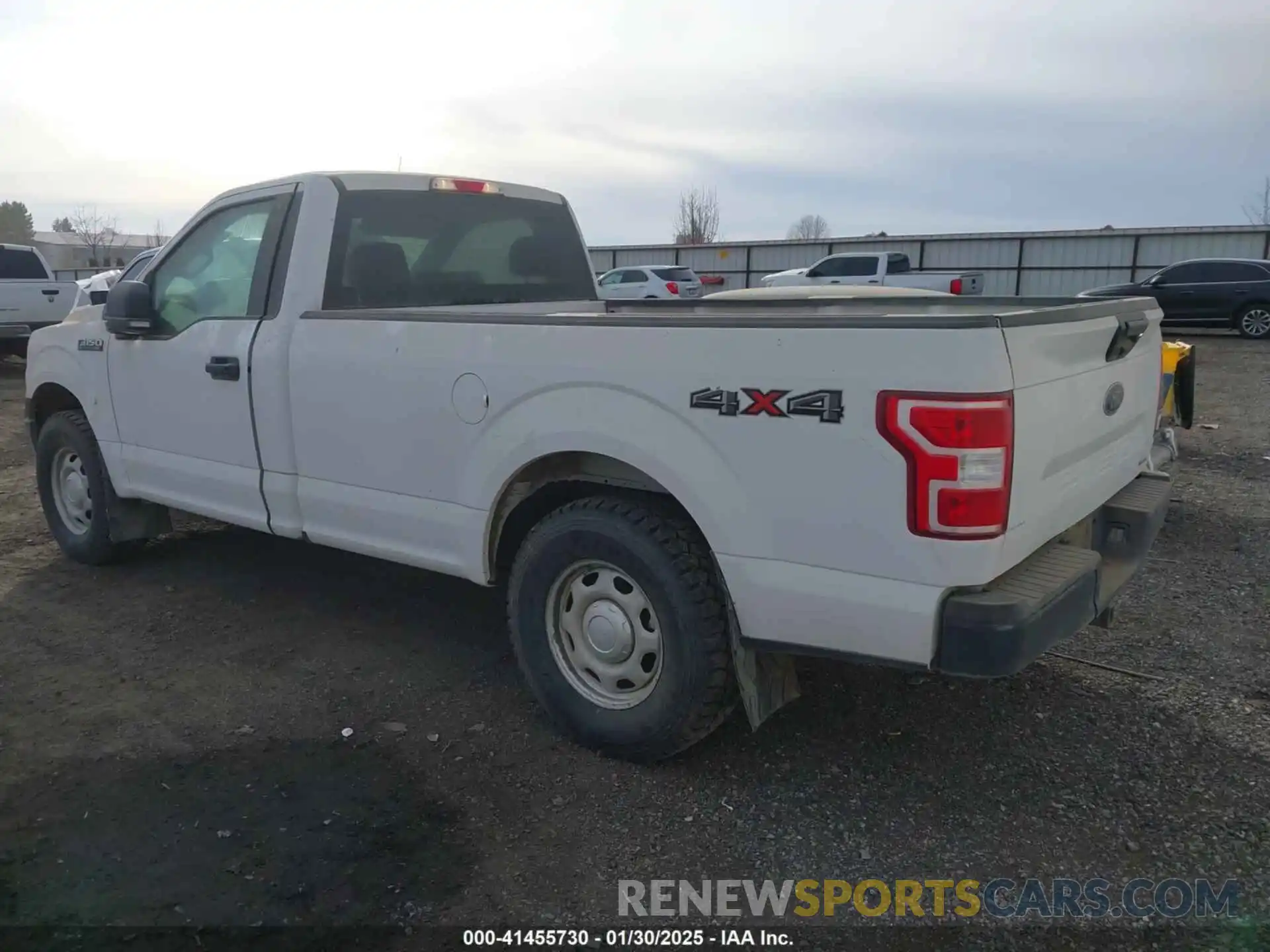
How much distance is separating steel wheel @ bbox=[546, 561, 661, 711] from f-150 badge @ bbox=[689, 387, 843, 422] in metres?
0.70

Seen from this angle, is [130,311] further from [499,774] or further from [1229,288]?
[1229,288]

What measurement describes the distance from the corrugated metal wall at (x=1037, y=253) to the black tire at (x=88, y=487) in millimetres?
24716

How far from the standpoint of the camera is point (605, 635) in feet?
11.3

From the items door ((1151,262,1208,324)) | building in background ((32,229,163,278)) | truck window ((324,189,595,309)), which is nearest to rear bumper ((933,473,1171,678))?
truck window ((324,189,595,309))

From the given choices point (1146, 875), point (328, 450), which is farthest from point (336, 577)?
point (1146, 875)

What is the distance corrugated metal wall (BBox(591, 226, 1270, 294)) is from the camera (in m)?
27.8

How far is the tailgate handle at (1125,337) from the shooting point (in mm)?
3271

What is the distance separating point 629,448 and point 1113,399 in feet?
5.29

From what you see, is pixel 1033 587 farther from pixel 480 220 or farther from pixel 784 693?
pixel 480 220

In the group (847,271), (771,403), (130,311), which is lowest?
(847,271)

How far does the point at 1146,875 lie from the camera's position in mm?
2885

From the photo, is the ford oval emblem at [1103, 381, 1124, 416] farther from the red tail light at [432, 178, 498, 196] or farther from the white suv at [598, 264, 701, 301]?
the white suv at [598, 264, 701, 301]

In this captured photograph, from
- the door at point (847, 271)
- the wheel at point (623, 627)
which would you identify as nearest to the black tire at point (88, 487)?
the wheel at point (623, 627)

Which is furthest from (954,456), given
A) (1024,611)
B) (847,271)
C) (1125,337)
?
(847,271)
